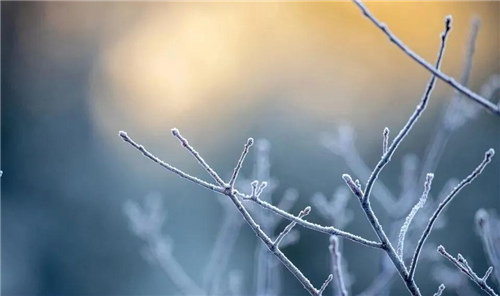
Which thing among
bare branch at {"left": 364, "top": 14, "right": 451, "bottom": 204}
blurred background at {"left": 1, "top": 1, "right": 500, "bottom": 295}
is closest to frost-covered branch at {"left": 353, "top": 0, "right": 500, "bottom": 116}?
bare branch at {"left": 364, "top": 14, "right": 451, "bottom": 204}

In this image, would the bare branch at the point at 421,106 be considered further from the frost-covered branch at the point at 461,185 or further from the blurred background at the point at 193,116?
the blurred background at the point at 193,116

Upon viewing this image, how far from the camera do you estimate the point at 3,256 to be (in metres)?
4.79

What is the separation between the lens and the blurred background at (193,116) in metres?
4.40

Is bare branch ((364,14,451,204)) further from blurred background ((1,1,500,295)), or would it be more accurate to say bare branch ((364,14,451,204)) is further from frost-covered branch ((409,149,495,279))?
blurred background ((1,1,500,295))

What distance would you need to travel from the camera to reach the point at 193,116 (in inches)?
197

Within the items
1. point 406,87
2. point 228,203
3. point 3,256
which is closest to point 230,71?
point 406,87

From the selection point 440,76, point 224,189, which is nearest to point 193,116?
point 224,189

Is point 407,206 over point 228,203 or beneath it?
beneath

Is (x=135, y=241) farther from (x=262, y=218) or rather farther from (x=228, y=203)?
(x=262, y=218)

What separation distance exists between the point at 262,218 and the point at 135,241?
3274 millimetres

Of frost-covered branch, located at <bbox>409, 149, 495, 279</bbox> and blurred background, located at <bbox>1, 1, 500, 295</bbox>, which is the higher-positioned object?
blurred background, located at <bbox>1, 1, 500, 295</bbox>

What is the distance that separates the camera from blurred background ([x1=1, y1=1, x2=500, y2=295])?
440 cm

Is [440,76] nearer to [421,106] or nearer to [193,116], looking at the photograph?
[421,106]

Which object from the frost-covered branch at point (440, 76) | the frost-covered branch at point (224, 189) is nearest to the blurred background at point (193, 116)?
the frost-covered branch at point (224, 189)
